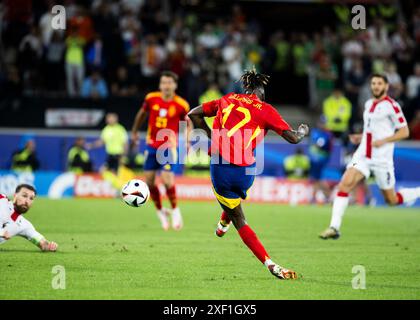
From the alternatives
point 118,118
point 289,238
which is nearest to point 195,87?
point 118,118

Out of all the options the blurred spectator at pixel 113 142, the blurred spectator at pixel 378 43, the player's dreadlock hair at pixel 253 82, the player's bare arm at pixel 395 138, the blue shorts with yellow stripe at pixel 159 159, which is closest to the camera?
the player's dreadlock hair at pixel 253 82

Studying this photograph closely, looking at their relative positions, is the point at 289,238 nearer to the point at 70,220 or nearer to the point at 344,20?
the point at 70,220

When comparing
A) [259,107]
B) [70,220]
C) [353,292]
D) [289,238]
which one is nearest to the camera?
[353,292]

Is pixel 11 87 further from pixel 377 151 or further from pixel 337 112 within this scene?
pixel 377 151

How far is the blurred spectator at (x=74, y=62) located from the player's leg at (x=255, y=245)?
15813mm

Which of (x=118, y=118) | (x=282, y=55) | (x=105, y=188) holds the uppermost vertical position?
(x=282, y=55)

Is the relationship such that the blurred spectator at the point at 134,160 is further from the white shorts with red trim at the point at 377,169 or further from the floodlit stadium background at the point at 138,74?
the white shorts with red trim at the point at 377,169

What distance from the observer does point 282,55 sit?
28547mm

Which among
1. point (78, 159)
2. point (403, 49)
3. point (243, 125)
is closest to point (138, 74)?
point (78, 159)

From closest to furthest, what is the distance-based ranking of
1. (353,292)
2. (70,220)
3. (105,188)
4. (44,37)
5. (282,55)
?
(353,292) → (70,220) → (105,188) → (44,37) → (282,55)

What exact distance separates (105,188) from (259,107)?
47.8ft

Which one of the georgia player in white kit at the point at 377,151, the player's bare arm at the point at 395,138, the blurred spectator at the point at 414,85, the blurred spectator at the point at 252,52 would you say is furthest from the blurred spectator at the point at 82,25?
the player's bare arm at the point at 395,138

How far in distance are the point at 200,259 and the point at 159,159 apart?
13.0ft

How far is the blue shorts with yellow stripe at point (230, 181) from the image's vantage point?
9891mm
